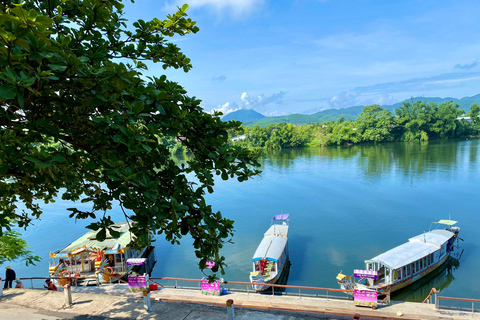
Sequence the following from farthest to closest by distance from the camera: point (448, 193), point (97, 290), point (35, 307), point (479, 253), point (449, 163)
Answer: point (449, 163) → point (448, 193) → point (479, 253) → point (97, 290) → point (35, 307)

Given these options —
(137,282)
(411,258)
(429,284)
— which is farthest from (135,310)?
(429,284)

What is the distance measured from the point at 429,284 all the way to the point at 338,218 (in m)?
10.3

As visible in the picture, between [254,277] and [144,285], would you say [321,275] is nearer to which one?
[254,277]

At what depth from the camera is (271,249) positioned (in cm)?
1956

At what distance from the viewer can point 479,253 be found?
70.5ft

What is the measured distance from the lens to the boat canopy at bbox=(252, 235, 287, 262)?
1826 cm

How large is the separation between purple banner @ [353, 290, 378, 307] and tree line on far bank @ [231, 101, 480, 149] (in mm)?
70641

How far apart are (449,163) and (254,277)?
45.1m

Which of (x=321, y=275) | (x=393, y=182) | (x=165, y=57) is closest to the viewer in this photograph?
(x=165, y=57)

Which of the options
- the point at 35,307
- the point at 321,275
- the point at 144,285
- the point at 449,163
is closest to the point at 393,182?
the point at 449,163

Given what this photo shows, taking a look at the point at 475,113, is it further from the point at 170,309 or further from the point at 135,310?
the point at 135,310

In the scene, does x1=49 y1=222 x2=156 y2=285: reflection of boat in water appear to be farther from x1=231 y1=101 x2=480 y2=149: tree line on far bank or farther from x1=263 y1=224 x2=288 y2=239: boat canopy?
x1=231 y1=101 x2=480 y2=149: tree line on far bank

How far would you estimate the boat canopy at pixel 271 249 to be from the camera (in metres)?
18.3

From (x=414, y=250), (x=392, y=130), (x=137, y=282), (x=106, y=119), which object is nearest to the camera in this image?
(x=106, y=119)
